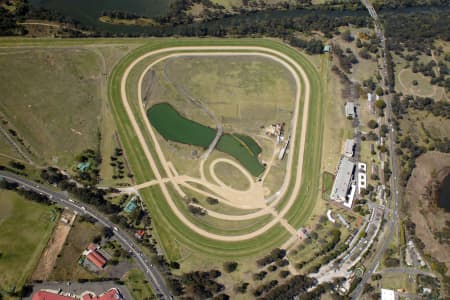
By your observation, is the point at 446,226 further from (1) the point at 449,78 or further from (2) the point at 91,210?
(2) the point at 91,210

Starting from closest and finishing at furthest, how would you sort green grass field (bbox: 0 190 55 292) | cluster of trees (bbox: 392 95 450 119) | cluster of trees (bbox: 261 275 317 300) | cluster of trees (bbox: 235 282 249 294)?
green grass field (bbox: 0 190 55 292), cluster of trees (bbox: 261 275 317 300), cluster of trees (bbox: 235 282 249 294), cluster of trees (bbox: 392 95 450 119)

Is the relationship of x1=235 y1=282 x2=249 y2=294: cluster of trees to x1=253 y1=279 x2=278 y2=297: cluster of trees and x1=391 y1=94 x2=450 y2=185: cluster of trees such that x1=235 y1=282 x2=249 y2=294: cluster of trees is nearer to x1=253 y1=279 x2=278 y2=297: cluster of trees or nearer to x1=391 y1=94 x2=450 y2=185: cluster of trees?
x1=253 y1=279 x2=278 y2=297: cluster of trees

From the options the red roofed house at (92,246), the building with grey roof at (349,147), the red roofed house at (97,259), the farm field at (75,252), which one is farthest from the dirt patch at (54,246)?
the building with grey roof at (349,147)

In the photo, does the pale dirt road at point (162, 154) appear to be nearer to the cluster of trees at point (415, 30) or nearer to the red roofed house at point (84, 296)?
the red roofed house at point (84, 296)

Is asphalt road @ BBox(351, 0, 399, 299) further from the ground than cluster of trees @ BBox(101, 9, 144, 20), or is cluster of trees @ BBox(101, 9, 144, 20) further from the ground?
cluster of trees @ BBox(101, 9, 144, 20)

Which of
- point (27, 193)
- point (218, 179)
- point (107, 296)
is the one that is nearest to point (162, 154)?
point (218, 179)

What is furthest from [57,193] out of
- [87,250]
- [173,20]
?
[173,20]

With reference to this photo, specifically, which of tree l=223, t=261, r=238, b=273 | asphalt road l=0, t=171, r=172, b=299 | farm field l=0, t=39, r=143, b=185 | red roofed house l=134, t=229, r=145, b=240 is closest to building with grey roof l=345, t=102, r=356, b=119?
tree l=223, t=261, r=238, b=273
